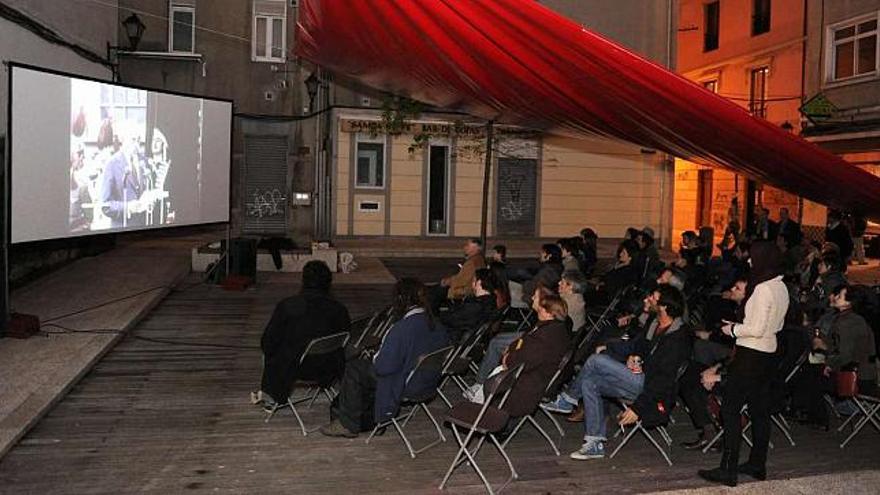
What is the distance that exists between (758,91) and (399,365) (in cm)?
2415

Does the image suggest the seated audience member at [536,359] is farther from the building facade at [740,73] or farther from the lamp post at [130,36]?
the building facade at [740,73]

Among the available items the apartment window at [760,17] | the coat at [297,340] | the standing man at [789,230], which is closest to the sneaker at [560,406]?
the coat at [297,340]

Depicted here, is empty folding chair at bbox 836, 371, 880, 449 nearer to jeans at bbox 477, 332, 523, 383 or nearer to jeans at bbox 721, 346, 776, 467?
jeans at bbox 721, 346, 776, 467

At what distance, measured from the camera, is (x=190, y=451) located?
6.03 meters

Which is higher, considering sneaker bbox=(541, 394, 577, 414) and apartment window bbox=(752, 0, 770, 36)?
apartment window bbox=(752, 0, 770, 36)

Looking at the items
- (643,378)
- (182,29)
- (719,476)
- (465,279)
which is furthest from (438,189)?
(719,476)

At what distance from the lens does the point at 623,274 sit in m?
10.2

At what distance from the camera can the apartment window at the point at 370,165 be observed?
23.2 meters

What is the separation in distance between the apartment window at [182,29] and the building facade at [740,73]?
547 inches

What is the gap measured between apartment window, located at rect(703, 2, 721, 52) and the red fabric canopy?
875 inches

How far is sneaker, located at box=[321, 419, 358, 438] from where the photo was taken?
6437mm

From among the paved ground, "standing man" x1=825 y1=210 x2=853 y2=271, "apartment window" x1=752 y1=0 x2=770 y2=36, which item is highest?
"apartment window" x1=752 y1=0 x2=770 y2=36

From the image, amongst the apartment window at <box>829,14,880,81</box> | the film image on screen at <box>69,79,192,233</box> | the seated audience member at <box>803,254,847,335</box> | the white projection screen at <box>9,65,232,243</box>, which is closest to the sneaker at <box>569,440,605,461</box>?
the seated audience member at <box>803,254,847,335</box>

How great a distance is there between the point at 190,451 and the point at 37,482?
38.9 inches
